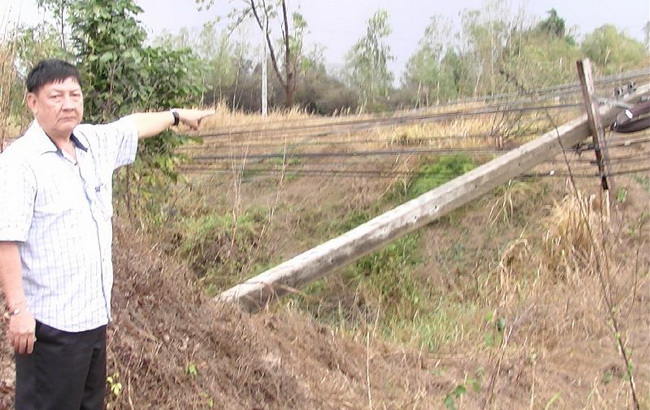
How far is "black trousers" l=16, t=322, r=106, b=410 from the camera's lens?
2494mm

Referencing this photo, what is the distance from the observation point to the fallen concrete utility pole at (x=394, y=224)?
16.3 ft

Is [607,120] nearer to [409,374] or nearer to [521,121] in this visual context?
[521,121]

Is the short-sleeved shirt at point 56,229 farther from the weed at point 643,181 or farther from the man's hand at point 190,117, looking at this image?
the weed at point 643,181

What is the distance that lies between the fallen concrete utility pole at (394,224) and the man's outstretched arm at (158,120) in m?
1.53

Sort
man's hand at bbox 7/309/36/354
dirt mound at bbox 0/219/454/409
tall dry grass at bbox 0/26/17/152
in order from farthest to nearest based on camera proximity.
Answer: tall dry grass at bbox 0/26/17/152
dirt mound at bbox 0/219/454/409
man's hand at bbox 7/309/36/354

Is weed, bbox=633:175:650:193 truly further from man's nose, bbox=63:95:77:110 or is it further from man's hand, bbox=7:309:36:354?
man's hand, bbox=7:309:36:354

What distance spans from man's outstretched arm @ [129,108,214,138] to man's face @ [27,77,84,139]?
497mm

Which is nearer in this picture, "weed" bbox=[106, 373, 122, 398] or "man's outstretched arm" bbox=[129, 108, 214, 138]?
"man's outstretched arm" bbox=[129, 108, 214, 138]

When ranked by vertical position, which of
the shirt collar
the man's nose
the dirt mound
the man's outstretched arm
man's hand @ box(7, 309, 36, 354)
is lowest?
the dirt mound

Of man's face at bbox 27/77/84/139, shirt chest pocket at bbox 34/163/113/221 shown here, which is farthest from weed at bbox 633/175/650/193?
man's face at bbox 27/77/84/139

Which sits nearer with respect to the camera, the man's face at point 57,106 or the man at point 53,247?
the man at point 53,247

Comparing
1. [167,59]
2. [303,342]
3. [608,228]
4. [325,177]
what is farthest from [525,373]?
[325,177]

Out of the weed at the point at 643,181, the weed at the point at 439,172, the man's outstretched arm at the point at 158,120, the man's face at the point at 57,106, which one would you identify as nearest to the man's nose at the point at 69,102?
the man's face at the point at 57,106

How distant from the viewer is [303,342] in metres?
4.73
